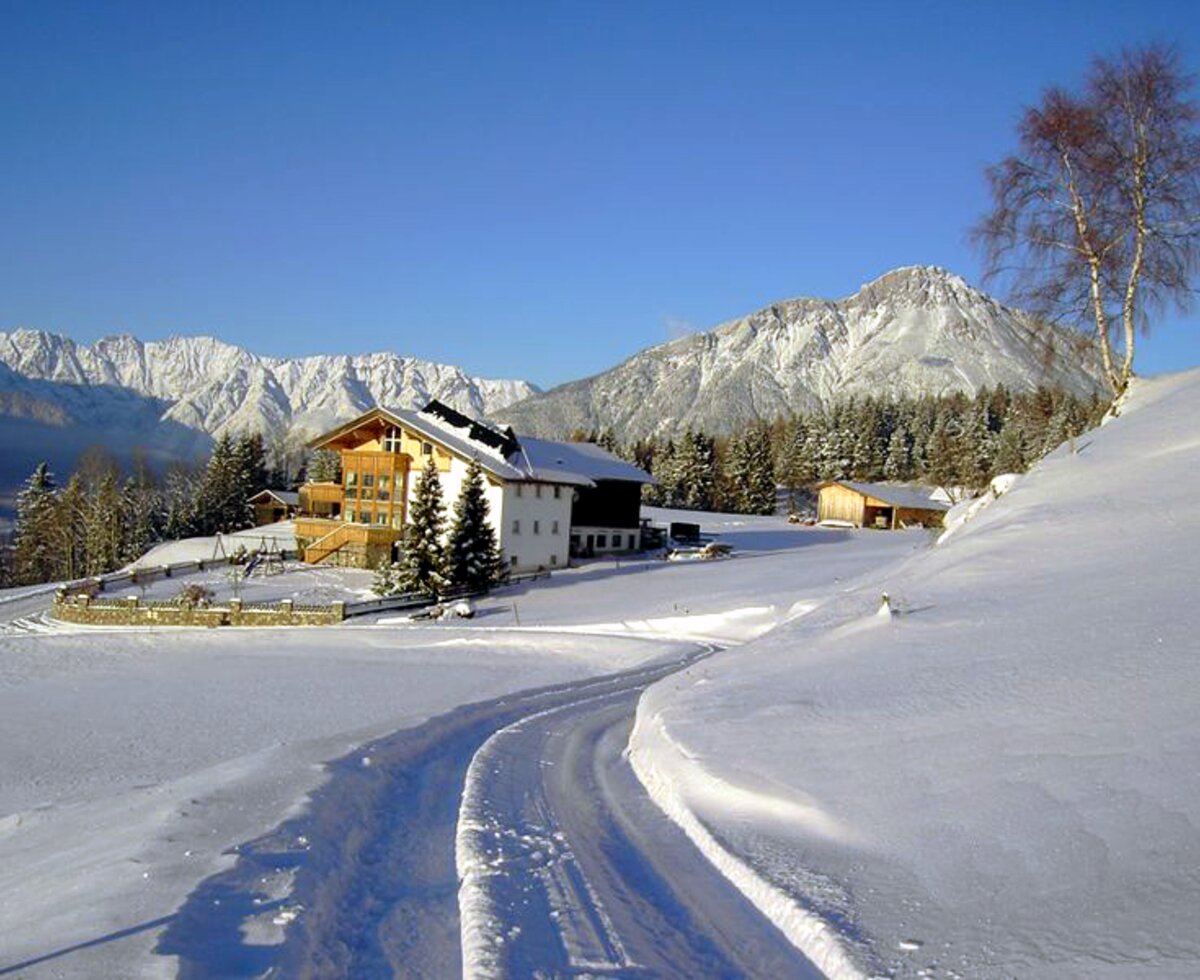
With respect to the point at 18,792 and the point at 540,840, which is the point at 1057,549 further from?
the point at 18,792

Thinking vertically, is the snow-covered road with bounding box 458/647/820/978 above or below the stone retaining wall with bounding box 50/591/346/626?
above

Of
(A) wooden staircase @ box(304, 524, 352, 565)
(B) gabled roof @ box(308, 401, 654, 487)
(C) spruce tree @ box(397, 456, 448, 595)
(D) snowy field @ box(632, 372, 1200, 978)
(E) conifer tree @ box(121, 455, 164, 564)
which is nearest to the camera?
(D) snowy field @ box(632, 372, 1200, 978)

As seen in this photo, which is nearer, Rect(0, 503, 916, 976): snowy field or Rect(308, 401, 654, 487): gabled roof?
Rect(0, 503, 916, 976): snowy field

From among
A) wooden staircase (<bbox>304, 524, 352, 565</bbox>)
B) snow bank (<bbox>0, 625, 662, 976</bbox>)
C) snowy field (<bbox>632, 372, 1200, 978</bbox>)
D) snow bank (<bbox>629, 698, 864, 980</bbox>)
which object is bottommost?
snow bank (<bbox>0, 625, 662, 976</bbox>)

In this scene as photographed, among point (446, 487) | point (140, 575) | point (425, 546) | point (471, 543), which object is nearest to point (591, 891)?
point (425, 546)

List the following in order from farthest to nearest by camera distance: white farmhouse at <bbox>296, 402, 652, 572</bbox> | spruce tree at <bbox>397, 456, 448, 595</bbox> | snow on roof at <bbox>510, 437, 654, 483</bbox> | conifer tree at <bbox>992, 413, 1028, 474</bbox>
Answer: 1. conifer tree at <bbox>992, 413, 1028, 474</bbox>
2. snow on roof at <bbox>510, 437, 654, 483</bbox>
3. white farmhouse at <bbox>296, 402, 652, 572</bbox>
4. spruce tree at <bbox>397, 456, 448, 595</bbox>

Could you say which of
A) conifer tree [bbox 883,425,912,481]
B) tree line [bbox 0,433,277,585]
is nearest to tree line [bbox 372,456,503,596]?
tree line [bbox 0,433,277,585]

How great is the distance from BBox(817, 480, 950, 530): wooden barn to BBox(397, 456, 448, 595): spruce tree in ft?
157

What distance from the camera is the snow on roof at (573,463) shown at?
51.1m

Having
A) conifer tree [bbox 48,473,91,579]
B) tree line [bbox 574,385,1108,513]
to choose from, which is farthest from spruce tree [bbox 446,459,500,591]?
tree line [bbox 574,385,1108,513]

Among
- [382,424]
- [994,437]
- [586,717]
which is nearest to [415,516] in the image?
[382,424]

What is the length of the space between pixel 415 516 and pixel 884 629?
96.9ft

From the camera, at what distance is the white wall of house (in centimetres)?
4756

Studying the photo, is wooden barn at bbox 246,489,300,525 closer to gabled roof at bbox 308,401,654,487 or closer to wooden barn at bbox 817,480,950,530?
gabled roof at bbox 308,401,654,487
